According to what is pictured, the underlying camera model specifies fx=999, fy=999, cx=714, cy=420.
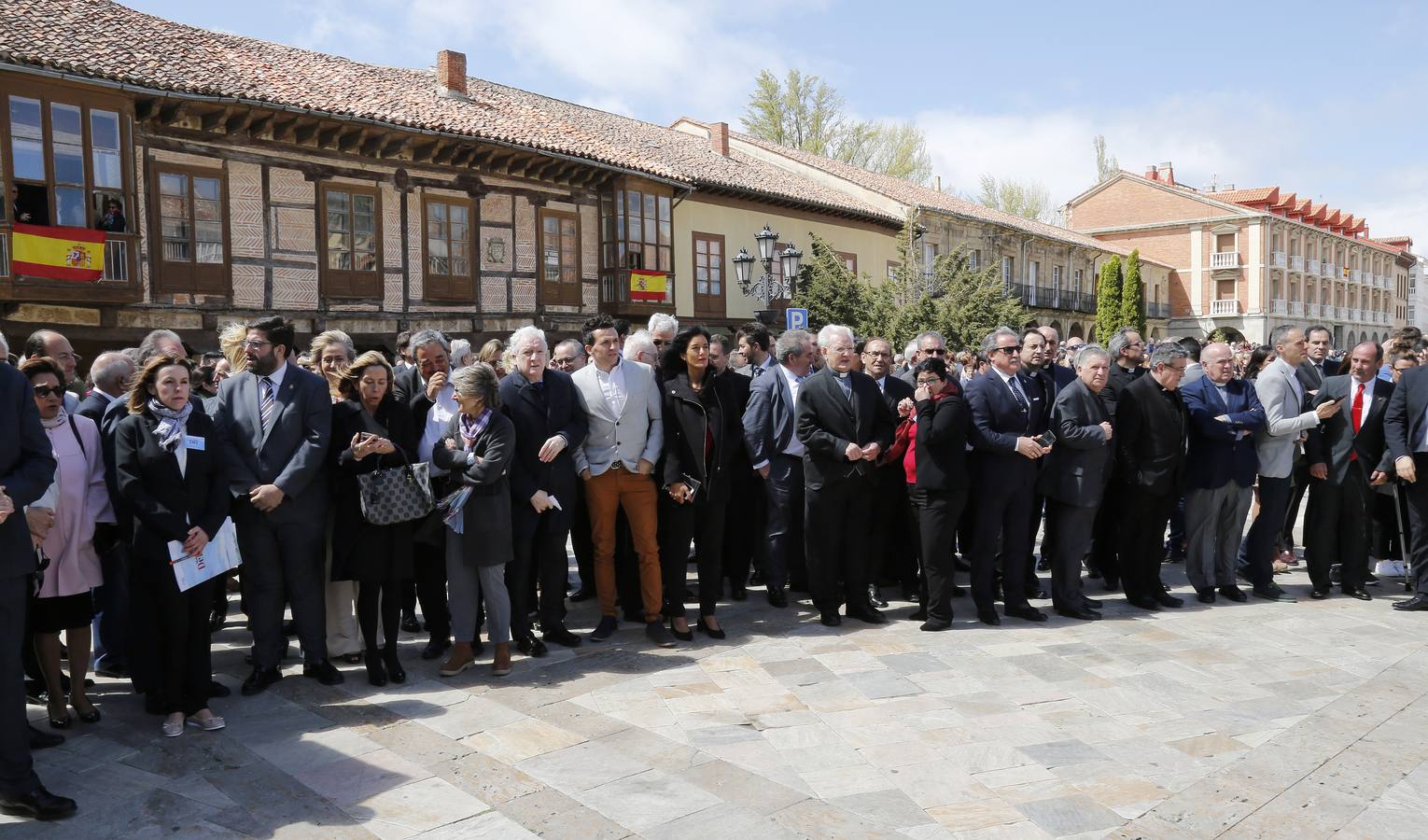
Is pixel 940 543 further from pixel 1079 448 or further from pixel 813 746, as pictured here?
pixel 813 746

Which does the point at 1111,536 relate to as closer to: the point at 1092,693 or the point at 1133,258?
the point at 1092,693

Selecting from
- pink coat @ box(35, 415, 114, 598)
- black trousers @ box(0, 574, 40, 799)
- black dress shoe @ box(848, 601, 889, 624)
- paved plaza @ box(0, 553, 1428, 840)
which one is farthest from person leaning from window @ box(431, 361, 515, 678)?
black dress shoe @ box(848, 601, 889, 624)

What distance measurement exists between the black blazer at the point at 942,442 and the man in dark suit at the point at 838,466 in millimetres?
291

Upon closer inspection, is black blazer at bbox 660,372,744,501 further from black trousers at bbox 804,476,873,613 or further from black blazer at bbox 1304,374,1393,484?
black blazer at bbox 1304,374,1393,484

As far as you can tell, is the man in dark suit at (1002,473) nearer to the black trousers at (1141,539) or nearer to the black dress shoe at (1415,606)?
the black trousers at (1141,539)

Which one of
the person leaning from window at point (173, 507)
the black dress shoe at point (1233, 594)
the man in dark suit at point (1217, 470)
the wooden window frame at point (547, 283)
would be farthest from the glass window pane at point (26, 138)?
the black dress shoe at point (1233, 594)

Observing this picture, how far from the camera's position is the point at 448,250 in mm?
17656

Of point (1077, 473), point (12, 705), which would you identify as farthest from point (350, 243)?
point (12, 705)

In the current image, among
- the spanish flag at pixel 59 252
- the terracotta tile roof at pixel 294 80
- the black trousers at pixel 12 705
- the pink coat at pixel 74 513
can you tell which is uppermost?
the terracotta tile roof at pixel 294 80

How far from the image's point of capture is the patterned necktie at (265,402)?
16.4ft

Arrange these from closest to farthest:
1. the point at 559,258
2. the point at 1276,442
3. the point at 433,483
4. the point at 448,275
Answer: the point at 433,483, the point at 1276,442, the point at 448,275, the point at 559,258

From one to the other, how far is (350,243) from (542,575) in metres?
12.0

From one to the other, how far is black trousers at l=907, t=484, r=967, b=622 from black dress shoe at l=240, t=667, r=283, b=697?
12.1 feet

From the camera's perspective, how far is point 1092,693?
190 inches
